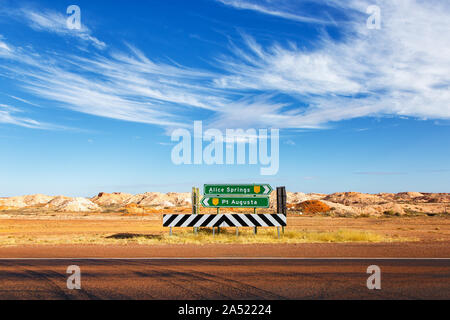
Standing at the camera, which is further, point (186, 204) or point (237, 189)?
point (186, 204)

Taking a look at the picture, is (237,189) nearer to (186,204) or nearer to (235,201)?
(235,201)

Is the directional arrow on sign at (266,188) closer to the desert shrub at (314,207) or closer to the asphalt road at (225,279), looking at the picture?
the asphalt road at (225,279)

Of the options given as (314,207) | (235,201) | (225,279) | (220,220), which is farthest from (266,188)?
(314,207)

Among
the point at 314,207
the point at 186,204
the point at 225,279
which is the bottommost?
the point at 186,204

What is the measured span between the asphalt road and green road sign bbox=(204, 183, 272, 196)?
8.51 m

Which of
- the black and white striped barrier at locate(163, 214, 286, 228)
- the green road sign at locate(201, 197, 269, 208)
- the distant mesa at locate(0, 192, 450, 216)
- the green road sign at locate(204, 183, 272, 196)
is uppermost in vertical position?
the green road sign at locate(204, 183, 272, 196)

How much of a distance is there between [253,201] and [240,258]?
27.0 feet

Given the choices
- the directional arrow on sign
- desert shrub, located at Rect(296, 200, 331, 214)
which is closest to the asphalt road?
the directional arrow on sign

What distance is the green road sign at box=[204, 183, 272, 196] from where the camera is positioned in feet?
62.2

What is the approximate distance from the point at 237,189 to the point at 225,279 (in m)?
11.5

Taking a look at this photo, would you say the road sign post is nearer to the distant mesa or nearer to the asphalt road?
the asphalt road

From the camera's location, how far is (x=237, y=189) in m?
19.1

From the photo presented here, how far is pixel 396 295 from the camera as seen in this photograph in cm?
634
